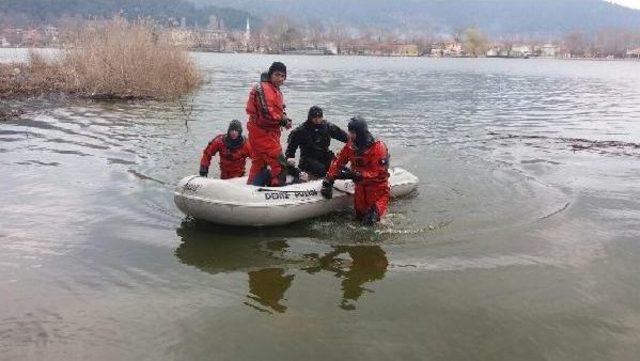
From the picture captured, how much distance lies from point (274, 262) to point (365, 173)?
1896mm

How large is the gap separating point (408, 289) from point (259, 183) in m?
2.82

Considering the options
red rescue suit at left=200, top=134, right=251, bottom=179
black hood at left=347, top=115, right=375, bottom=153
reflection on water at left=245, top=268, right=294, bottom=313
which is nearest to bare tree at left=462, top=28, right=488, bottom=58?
red rescue suit at left=200, top=134, right=251, bottom=179

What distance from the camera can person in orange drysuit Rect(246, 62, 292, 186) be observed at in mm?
7516

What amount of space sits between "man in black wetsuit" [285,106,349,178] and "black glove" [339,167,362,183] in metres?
0.71

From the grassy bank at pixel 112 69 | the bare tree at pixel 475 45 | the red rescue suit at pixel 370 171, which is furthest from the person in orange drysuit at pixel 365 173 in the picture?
the bare tree at pixel 475 45

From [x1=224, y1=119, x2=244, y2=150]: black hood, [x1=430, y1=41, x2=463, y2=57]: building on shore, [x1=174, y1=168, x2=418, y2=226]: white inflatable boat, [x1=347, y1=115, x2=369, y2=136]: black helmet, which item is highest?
[x1=430, y1=41, x2=463, y2=57]: building on shore

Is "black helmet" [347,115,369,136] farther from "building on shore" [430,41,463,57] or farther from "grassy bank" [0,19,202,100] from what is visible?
"building on shore" [430,41,463,57]

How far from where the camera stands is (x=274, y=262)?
650 cm

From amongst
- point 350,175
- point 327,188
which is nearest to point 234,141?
point 327,188

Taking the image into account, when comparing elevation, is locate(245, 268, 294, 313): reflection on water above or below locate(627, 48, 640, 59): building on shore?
below

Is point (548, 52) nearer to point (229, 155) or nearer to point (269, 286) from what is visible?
point (229, 155)

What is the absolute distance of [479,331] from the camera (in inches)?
201

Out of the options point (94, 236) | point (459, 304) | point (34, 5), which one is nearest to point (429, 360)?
point (459, 304)

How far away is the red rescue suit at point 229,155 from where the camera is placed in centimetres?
827
